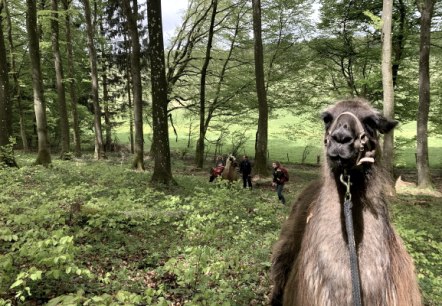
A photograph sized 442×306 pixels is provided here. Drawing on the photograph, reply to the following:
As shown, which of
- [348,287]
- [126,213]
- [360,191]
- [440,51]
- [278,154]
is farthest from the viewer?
[278,154]

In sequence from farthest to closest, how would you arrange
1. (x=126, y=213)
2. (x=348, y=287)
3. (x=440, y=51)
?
(x=440, y=51), (x=126, y=213), (x=348, y=287)

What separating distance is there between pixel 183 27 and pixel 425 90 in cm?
1947

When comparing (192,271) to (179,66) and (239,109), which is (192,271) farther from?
(179,66)

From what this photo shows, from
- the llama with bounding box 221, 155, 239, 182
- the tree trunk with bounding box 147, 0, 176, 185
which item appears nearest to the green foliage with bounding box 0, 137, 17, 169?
the tree trunk with bounding box 147, 0, 176, 185

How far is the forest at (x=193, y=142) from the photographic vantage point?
17.0 feet

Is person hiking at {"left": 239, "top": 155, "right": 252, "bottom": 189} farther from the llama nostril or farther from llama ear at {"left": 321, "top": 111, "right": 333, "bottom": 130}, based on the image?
the llama nostril

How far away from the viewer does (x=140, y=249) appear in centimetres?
681

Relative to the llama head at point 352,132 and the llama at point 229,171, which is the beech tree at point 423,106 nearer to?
the llama at point 229,171

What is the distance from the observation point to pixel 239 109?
27281 mm

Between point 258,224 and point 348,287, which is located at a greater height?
point 348,287

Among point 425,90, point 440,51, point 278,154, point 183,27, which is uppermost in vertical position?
point 183,27

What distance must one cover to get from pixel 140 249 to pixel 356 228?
5.37 meters

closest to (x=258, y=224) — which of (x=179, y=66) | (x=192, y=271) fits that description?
(x=192, y=271)

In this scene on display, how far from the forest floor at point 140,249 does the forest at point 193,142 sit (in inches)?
1.6
